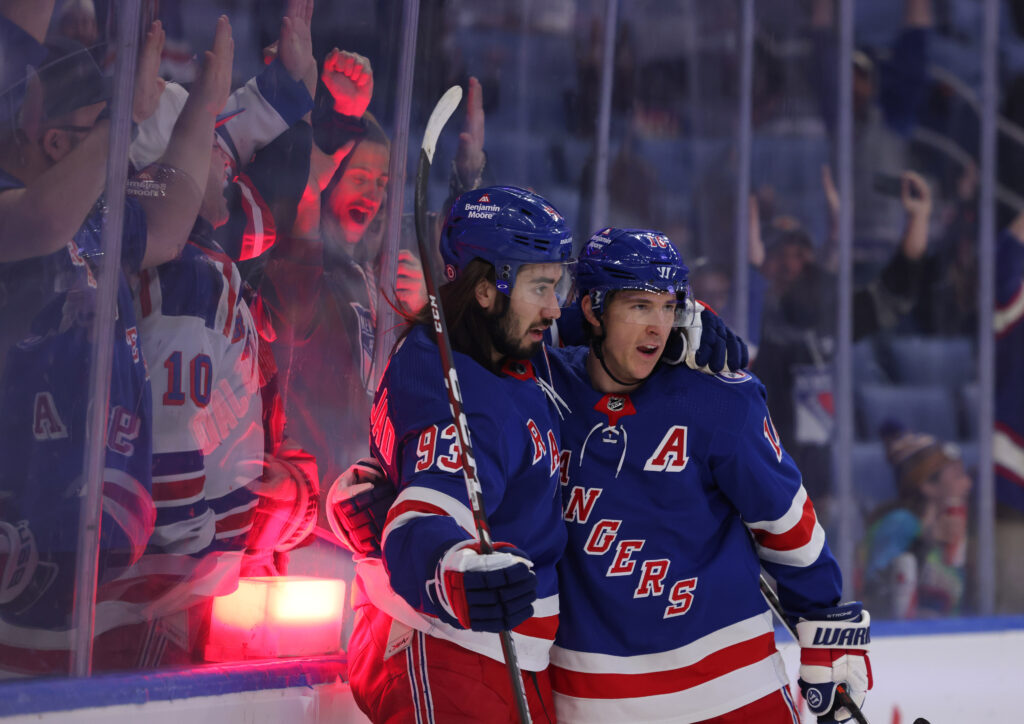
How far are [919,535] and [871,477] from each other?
289mm

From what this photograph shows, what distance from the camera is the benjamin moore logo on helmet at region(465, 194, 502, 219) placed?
6.64 ft

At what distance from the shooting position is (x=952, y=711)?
3668 mm

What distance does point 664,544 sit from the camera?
7.27 ft

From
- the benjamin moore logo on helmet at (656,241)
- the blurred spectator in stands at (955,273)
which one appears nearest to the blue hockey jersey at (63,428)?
the benjamin moore logo on helmet at (656,241)

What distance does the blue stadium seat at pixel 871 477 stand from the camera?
4.09m

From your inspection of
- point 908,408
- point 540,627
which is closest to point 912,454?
point 908,408

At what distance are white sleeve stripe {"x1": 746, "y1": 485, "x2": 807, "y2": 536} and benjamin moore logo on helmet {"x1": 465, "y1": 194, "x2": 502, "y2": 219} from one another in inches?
31.0

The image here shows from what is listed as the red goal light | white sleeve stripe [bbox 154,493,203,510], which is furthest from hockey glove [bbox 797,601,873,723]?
white sleeve stripe [bbox 154,493,203,510]

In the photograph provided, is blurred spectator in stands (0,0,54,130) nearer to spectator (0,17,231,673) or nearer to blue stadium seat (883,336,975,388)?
spectator (0,17,231,673)

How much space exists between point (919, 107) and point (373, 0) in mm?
2309

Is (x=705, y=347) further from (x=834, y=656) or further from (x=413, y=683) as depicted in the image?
(x=413, y=683)

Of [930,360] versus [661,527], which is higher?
[930,360]

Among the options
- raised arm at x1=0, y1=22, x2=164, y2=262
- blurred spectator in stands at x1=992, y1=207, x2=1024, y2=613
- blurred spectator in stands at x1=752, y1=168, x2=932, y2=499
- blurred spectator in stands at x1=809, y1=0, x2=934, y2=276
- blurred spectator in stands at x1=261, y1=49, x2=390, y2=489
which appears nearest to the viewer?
raised arm at x1=0, y1=22, x2=164, y2=262

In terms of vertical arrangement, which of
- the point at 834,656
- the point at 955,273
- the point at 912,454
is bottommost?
the point at 834,656
